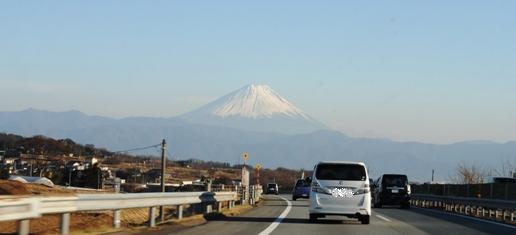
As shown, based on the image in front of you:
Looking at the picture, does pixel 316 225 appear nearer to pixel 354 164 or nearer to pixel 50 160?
pixel 354 164

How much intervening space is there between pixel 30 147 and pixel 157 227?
420 ft

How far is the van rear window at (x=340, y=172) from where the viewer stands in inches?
862

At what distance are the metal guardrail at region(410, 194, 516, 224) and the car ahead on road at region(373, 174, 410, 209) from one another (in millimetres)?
1921

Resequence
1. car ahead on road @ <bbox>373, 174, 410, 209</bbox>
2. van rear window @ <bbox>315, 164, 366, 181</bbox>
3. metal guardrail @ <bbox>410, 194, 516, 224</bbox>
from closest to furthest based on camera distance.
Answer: van rear window @ <bbox>315, 164, 366, 181</bbox> → metal guardrail @ <bbox>410, 194, 516, 224</bbox> → car ahead on road @ <bbox>373, 174, 410, 209</bbox>

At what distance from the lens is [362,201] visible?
850 inches

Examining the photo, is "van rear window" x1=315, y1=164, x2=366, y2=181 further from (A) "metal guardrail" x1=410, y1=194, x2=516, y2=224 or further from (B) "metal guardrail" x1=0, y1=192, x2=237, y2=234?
(A) "metal guardrail" x1=410, y1=194, x2=516, y2=224

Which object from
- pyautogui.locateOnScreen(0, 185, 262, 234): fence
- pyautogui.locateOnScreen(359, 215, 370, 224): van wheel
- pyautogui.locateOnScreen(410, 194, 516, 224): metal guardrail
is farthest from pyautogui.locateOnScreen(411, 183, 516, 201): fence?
pyautogui.locateOnScreen(0, 185, 262, 234): fence

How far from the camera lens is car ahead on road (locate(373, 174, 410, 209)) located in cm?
3869

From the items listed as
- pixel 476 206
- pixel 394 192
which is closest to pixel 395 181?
pixel 394 192

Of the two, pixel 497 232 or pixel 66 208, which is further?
pixel 497 232

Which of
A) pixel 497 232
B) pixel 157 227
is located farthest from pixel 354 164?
pixel 157 227

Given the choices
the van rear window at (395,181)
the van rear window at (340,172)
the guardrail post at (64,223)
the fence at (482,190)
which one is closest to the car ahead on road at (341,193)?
the van rear window at (340,172)

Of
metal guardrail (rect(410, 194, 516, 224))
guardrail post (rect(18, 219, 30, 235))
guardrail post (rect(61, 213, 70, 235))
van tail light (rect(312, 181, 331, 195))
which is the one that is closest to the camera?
guardrail post (rect(18, 219, 30, 235))

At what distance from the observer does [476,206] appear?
32.6 metres
